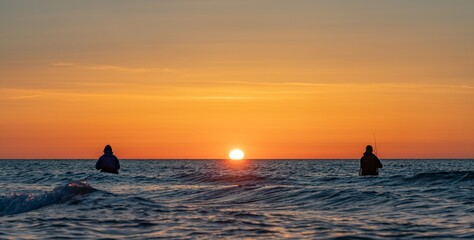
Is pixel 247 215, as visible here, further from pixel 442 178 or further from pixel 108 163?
pixel 108 163

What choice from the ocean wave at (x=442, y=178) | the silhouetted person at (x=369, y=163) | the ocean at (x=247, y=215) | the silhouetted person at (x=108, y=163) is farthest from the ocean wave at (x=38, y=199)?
the ocean wave at (x=442, y=178)

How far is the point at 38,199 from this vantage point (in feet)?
60.0

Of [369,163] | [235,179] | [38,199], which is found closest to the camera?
[38,199]

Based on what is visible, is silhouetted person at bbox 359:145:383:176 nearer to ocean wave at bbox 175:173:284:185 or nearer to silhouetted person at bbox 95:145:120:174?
ocean wave at bbox 175:173:284:185

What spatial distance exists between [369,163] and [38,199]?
14.6 metres

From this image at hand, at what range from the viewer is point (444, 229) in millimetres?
12477

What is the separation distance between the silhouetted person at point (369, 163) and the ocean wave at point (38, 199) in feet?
40.4

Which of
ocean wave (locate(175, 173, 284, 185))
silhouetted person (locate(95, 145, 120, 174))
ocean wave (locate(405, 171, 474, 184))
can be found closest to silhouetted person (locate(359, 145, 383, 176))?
ocean wave (locate(405, 171, 474, 184))

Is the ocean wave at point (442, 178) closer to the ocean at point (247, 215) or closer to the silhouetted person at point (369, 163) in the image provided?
the silhouetted person at point (369, 163)

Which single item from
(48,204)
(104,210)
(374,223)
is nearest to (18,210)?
(48,204)

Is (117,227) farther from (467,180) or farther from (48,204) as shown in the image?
(467,180)

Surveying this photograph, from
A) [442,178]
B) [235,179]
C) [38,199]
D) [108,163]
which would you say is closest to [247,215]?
[38,199]

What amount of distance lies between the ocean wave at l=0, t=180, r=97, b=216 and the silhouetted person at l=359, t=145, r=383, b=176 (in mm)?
12311

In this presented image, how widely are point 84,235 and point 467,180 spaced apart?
1691 cm
